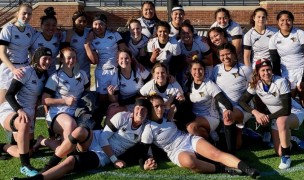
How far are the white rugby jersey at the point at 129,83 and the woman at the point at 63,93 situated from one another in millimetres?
568

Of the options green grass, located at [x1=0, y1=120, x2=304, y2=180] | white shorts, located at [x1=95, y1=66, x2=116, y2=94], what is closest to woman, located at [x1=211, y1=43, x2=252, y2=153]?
green grass, located at [x1=0, y1=120, x2=304, y2=180]

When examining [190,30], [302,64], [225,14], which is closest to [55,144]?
[190,30]

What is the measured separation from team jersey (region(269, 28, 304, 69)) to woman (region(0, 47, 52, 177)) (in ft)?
9.86

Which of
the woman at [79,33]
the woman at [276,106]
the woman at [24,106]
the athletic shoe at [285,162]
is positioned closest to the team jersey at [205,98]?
the woman at [276,106]

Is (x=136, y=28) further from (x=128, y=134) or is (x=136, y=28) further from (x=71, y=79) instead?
(x=128, y=134)

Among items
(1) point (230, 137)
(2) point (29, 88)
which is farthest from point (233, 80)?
(2) point (29, 88)

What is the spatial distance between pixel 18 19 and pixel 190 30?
227 centimetres

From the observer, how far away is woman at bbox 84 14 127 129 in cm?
632

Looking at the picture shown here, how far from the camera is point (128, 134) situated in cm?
532

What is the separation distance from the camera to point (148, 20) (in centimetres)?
677

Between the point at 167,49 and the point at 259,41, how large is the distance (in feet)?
4.49

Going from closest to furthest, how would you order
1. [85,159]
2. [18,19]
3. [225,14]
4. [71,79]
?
[85,159], [71,79], [18,19], [225,14]

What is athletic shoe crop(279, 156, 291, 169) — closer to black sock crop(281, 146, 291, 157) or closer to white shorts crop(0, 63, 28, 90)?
black sock crop(281, 146, 291, 157)

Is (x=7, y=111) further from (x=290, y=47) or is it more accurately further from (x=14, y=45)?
(x=290, y=47)
